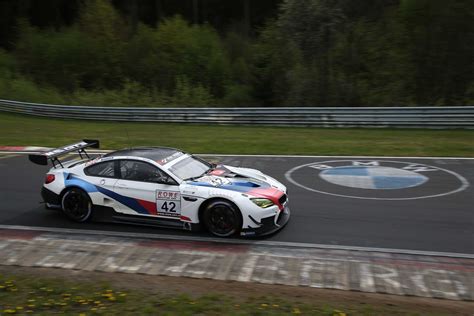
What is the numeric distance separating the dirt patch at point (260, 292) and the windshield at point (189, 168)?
7.23 ft

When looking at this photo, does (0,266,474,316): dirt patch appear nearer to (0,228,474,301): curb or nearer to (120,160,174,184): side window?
(0,228,474,301): curb

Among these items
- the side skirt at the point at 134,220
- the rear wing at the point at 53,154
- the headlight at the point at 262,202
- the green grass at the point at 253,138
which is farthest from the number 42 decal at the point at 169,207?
the green grass at the point at 253,138

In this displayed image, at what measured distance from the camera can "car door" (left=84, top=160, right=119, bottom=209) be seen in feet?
28.2

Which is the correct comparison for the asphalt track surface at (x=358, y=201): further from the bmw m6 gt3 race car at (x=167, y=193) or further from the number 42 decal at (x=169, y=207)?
the number 42 decal at (x=169, y=207)

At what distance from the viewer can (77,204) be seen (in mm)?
8891

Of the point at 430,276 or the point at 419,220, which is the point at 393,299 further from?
the point at 419,220

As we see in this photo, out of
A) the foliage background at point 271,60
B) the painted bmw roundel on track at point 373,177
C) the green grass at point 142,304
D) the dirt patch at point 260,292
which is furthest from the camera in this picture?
the foliage background at point 271,60

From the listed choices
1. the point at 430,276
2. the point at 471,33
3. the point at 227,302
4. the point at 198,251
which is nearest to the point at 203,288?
the point at 227,302

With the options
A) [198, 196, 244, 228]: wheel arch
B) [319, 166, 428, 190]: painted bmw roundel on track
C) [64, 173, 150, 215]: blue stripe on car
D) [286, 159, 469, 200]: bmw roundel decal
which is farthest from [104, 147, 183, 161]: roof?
[319, 166, 428, 190]: painted bmw roundel on track

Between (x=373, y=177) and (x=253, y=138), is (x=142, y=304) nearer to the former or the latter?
(x=373, y=177)

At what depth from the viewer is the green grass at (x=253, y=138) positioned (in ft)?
49.5

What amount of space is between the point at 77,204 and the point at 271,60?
2059cm

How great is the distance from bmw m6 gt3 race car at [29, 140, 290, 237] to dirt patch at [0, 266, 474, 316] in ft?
5.37

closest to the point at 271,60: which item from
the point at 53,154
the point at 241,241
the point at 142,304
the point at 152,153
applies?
the point at 152,153
